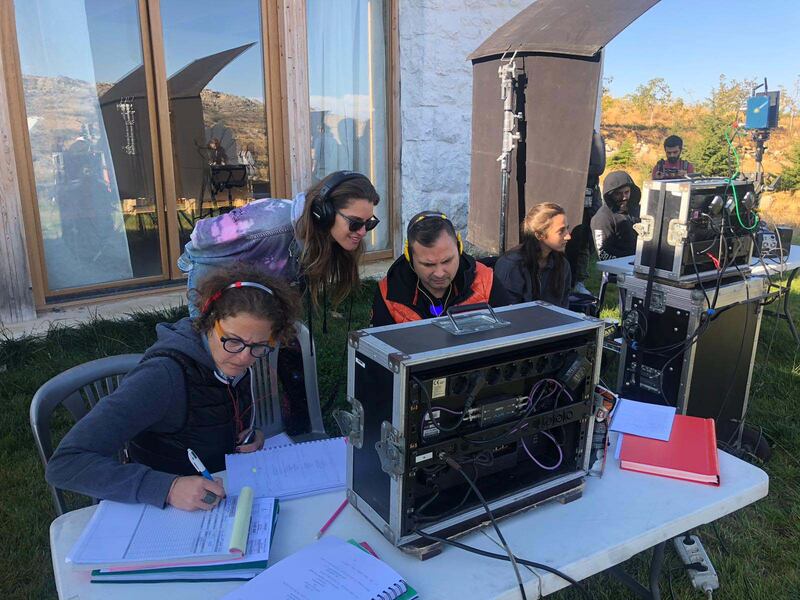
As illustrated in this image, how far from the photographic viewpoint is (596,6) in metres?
3.99

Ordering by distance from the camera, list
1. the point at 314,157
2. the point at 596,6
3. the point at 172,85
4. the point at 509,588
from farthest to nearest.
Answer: the point at 314,157, the point at 172,85, the point at 596,6, the point at 509,588

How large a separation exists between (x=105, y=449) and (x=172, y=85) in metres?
4.30

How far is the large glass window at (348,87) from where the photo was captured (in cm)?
566

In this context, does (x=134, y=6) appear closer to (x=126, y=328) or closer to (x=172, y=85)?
(x=172, y=85)

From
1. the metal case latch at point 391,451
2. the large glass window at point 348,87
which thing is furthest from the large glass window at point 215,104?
the metal case latch at point 391,451

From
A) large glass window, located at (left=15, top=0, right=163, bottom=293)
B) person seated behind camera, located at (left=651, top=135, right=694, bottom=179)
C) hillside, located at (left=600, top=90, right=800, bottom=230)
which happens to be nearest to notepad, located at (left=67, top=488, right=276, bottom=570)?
large glass window, located at (left=15, top=0, right=163, bottom=293)

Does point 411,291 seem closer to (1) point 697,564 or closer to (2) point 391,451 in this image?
(2) point 391,451

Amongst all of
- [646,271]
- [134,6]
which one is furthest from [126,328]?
[646,271]

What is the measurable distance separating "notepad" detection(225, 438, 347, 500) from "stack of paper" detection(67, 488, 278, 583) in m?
0.12

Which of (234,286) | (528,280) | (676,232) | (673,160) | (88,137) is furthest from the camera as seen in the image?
(673,160)

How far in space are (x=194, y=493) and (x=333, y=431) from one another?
192 cm

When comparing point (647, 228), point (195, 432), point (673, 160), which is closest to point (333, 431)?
point (195, 432)

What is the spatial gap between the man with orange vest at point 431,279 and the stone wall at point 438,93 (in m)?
3.48

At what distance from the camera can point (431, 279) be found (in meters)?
2.50
